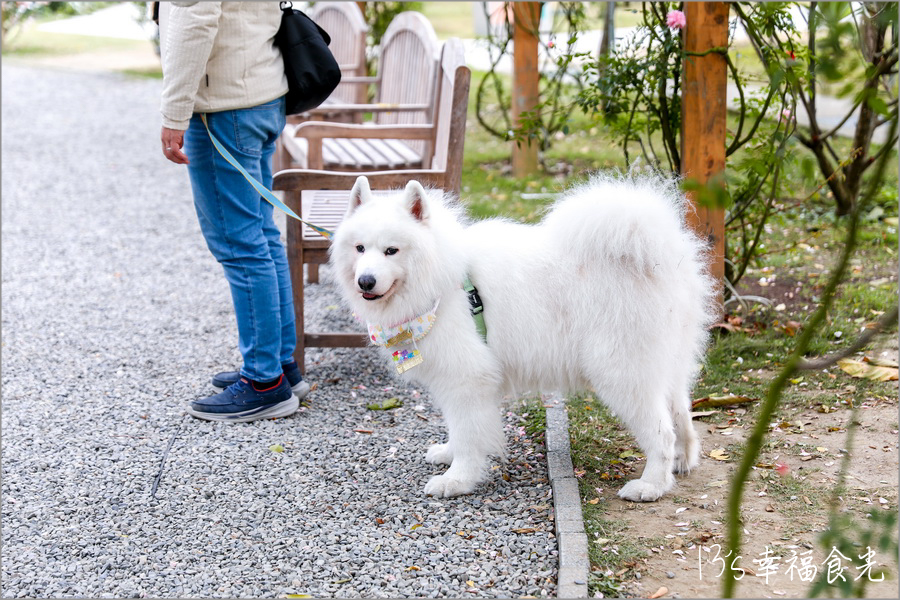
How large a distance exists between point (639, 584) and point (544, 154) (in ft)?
21.8

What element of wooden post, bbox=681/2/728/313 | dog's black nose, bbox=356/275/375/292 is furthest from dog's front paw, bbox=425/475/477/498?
wooden post, bbox=681/2/728/313

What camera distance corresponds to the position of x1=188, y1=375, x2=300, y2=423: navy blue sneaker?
4094 mm

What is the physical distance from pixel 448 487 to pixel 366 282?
0.87 meters

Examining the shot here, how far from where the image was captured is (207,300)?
19.6 ft

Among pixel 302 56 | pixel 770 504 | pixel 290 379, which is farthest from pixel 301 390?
pixel 770 504

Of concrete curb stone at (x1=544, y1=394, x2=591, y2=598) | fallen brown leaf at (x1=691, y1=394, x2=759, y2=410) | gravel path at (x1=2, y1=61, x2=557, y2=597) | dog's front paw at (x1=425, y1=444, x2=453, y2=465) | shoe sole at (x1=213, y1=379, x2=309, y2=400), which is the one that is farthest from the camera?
shoe sole at (x1=213, y1=379, x2=309, y2=400)

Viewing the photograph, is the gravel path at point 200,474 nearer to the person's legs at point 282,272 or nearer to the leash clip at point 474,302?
the person's legs at point 282,272

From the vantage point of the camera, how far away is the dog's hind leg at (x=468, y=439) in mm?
3309

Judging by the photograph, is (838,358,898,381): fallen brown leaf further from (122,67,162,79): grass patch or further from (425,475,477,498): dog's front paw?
(122,67,162,79): grass patch

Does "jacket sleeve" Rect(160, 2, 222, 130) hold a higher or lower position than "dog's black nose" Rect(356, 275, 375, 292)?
higher

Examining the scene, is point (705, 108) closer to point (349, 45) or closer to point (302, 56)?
point (302, 56)

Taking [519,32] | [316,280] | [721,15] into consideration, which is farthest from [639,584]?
[519,32]

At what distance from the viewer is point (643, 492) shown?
10.7ft

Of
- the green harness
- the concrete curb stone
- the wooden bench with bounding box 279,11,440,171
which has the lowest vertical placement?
the concrete curb stone
